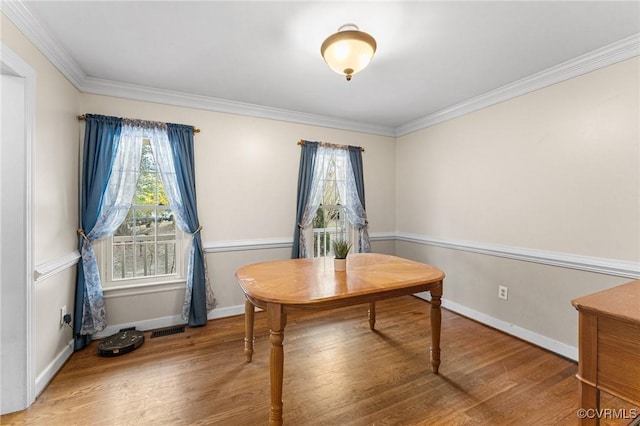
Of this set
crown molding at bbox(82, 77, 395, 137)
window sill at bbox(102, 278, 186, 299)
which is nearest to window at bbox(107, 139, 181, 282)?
window sill at bbox(102, 278, 186, 299)

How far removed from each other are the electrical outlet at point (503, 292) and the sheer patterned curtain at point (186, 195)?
10.3 feet

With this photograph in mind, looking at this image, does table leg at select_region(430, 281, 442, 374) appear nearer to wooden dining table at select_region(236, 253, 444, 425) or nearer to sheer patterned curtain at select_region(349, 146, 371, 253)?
wooden dining table at select_region(236, 253, 444, 425)

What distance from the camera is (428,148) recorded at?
12.2 ft

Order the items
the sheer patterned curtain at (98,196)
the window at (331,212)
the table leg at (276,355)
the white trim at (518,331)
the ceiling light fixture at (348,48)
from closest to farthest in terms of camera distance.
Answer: the table leg at (276,355)
the ceiling light fixture at (348,48)
the white trim at (518,331)
the sheer patterned curtain at (98,196)
the window at (331,212)

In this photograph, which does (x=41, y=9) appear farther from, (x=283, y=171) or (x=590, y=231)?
(x=590, y=231)

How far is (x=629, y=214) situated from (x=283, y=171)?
10.5 feet

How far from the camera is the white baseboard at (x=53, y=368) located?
1.89m

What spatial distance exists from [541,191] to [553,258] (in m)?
0.62

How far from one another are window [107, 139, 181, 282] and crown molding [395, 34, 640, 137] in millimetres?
3472

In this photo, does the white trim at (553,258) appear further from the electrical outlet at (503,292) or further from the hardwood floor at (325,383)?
the hardwood floor at (325,383)

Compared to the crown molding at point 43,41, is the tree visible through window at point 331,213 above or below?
below

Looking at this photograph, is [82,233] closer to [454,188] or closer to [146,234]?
[146,234]

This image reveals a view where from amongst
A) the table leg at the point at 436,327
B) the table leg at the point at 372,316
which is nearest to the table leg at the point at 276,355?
the table leg at the point at 436,327

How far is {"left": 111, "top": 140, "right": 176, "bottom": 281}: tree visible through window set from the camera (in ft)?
9.27
